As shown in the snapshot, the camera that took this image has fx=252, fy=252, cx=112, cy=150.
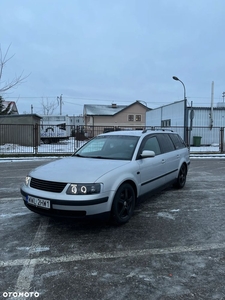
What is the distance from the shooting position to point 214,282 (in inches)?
106

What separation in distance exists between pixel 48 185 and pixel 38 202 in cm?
30

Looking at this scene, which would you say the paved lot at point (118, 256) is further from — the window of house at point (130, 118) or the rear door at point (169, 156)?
the window of house at point (130, 118)

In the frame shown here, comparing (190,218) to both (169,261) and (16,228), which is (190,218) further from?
(16,228)

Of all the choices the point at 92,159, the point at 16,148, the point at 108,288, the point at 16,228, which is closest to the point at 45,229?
the point at 16,228

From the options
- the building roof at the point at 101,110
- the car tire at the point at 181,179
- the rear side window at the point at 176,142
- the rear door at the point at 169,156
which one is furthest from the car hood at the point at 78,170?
the building roof at the point at 101,110

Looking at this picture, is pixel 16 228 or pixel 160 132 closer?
pixel 16 228

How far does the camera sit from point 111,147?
5.14 m

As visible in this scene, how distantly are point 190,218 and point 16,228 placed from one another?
118 inches

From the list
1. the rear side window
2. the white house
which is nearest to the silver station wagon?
the rear side window

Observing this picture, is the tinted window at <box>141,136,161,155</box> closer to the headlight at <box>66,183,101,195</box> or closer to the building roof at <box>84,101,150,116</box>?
the headlight at <box>66,183,101,195</box>

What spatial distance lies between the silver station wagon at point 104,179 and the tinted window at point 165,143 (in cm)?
4

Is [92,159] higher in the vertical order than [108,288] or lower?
higher

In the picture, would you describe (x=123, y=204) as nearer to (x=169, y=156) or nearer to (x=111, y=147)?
(x=111, y=147)

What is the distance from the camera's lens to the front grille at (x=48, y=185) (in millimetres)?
3648
